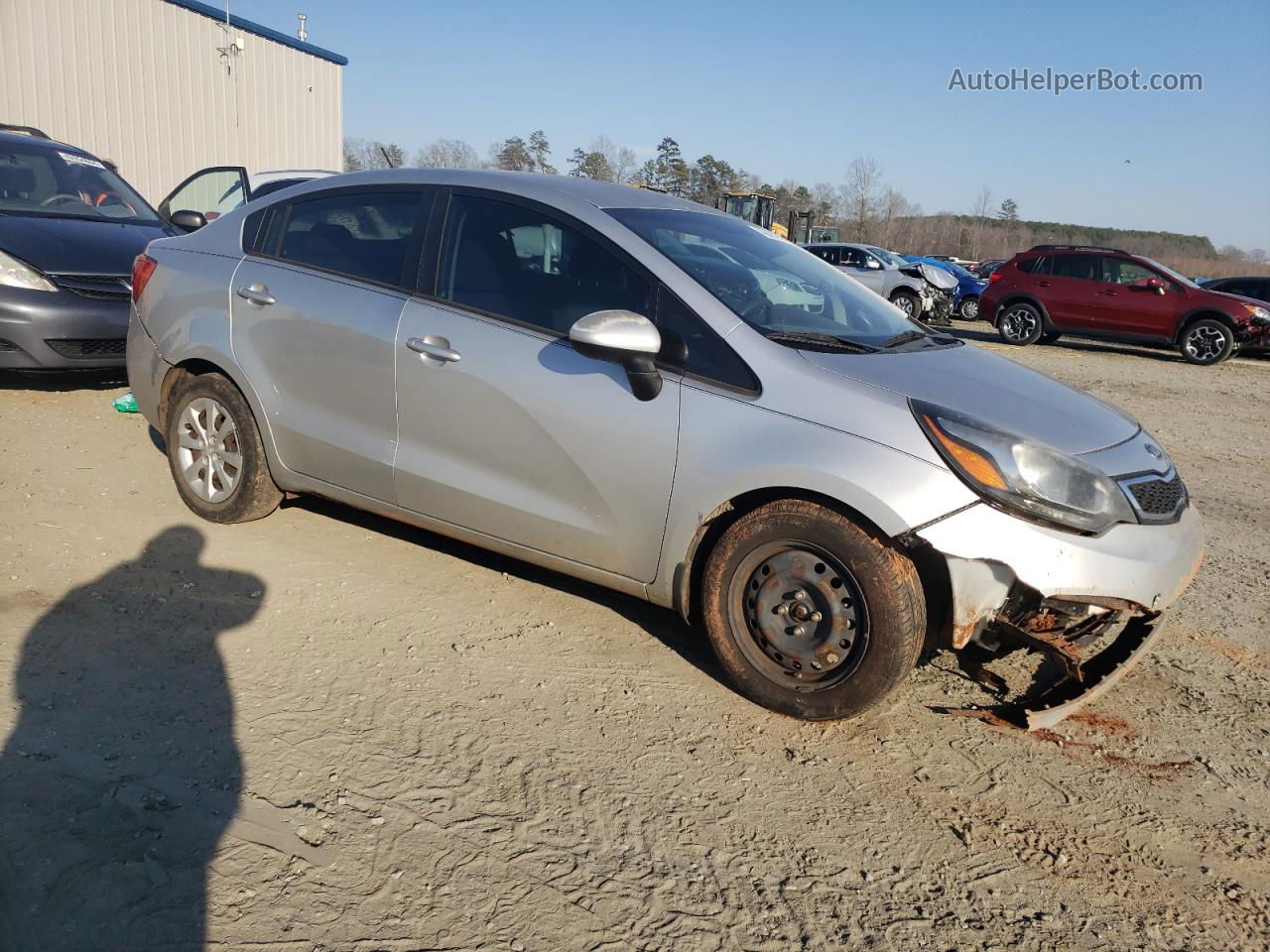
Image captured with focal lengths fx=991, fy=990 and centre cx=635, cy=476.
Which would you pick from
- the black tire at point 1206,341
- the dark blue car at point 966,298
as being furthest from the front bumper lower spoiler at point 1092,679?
the dark blue car at point 966,298

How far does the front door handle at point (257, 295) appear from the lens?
14.8ft

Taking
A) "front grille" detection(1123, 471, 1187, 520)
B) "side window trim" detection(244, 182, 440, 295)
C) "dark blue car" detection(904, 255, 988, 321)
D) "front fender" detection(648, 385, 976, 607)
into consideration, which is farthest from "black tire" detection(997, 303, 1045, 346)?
"front fender" detection(648, 385, 976, 607)

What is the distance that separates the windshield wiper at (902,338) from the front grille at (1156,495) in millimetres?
1008

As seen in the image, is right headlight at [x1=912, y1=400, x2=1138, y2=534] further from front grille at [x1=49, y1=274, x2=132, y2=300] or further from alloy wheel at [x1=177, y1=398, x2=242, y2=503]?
front grille at [x1=49, y1=274, x2=132, y2=300]

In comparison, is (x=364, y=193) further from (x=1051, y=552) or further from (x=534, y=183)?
(x=1051, y=552)

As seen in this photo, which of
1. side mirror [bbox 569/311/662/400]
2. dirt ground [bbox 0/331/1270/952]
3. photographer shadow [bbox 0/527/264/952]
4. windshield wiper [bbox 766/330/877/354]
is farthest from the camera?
windshield wiper [bbox 766/330/877/354]

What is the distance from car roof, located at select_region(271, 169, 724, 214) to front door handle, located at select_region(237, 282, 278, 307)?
0.54 m

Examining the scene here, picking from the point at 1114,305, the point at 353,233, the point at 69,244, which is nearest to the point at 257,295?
the point at 353,233

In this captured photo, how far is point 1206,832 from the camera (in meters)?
2.91

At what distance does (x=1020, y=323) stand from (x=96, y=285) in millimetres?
15469

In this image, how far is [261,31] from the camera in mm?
21594

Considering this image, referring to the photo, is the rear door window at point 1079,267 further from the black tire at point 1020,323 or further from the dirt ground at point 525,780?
the dirt ground at point 525,780

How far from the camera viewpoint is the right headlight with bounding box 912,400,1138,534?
3047 mm

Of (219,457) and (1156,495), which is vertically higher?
(1156,495)
